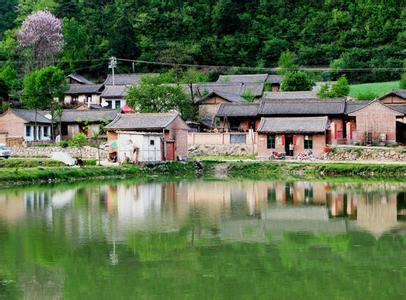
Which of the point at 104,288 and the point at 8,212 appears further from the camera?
the point at 8,212

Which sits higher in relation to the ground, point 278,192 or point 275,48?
point 275,48

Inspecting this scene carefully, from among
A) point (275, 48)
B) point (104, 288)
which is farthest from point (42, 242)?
point (275, 48)

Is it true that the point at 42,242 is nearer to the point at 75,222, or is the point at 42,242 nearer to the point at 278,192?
the point at 75,222

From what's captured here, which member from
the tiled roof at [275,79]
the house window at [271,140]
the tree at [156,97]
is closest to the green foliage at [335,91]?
the tiled roof at [275,79]

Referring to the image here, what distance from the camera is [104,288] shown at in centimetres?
1298

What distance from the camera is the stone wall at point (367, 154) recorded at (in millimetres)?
42406

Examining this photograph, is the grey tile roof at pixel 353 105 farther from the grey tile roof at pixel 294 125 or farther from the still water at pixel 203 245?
the still water at pixel 203 245

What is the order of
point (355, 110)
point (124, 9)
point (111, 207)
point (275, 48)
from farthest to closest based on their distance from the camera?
point (124, 9), point (275, 48), point (355, 110), point (111, 207)

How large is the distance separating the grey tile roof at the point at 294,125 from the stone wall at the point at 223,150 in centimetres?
231

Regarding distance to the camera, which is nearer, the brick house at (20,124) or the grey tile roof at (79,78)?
the brick house at (20,124)

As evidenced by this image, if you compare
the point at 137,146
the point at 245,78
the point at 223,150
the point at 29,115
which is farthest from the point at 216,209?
the point at 245,78

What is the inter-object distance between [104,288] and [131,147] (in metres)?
29.4

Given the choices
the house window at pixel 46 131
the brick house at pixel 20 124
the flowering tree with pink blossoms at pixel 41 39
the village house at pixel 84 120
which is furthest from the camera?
the flowering tree with pink blossoms at pixel 41 39

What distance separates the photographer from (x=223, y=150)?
4975 cm
